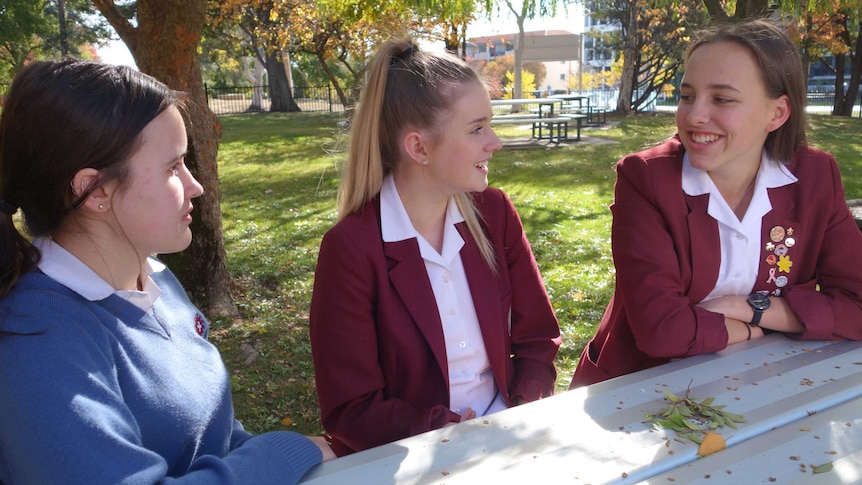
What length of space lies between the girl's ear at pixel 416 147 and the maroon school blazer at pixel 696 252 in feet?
2.07

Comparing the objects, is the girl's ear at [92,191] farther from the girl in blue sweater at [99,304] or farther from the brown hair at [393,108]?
the brown hair at [393,108]

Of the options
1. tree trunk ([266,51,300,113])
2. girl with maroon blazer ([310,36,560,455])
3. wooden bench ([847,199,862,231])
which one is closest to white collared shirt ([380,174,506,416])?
girl with maroon blazer ([310,36,560,455])

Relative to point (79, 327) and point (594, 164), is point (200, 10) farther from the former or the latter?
point (594, 164)

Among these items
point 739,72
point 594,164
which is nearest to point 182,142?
point 739,72

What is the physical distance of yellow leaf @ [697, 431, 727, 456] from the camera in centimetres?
131

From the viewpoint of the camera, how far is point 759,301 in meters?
1.92

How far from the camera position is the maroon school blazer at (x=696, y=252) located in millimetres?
1889

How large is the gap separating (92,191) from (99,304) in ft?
0.68

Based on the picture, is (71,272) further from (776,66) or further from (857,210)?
(857,210)

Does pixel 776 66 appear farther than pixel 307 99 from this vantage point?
No

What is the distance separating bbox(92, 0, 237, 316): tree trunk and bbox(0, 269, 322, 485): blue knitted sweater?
2.66 m

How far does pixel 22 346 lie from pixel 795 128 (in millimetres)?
2081

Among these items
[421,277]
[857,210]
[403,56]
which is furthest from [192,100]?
[857,210]

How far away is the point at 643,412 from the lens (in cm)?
146
